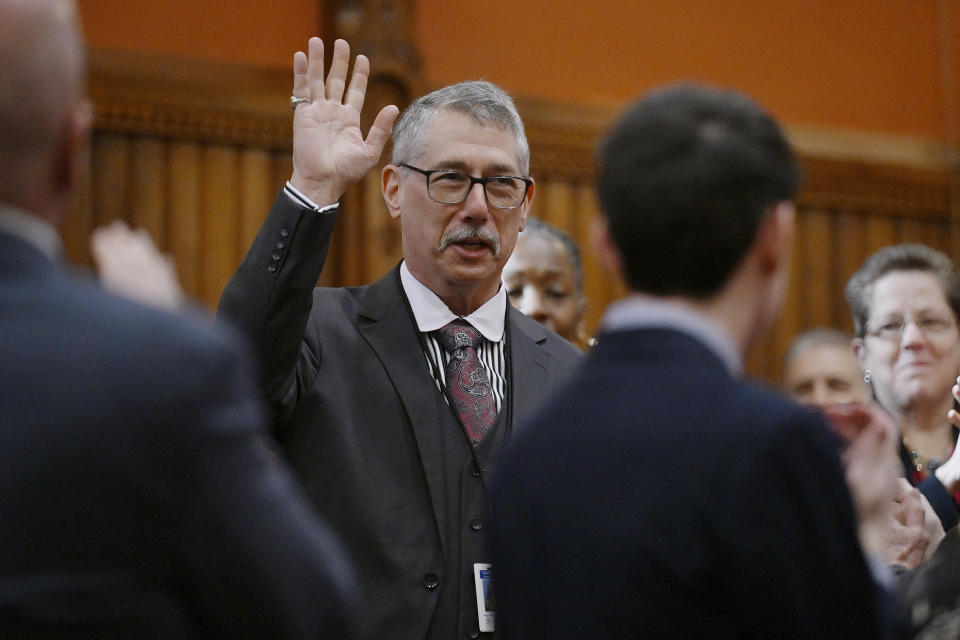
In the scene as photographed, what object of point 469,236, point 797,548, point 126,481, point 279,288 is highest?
point 469,236

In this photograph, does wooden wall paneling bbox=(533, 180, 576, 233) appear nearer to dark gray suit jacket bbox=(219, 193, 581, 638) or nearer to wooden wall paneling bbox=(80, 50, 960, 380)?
wooden wall paneling bbox=(80, 50, 960, 380)

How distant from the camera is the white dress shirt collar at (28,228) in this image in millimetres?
1176

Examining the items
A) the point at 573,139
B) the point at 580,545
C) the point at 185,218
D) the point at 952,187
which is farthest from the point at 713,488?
the point at 952,187

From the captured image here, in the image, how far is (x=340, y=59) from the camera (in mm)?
2506

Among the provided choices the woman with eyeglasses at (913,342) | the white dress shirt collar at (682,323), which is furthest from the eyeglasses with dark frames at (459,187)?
the white dress shirt collar at (682,323)

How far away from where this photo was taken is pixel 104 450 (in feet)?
3.65

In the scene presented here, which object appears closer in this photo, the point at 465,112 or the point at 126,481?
the point at 126,481

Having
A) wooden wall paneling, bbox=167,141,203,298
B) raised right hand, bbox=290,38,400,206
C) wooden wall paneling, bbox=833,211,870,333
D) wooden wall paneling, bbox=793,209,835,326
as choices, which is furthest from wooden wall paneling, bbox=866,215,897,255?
raised right hand, bbox=290,38,400,206

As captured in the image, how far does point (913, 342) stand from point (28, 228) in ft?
8.17

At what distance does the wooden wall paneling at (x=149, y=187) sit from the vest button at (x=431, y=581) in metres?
2.73

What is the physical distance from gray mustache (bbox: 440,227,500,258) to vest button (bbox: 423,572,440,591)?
685 mm

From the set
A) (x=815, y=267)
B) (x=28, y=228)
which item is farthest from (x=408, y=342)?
(x=815, y=267)

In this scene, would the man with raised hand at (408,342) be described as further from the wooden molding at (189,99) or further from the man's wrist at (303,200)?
the wooden molding at (189,99)

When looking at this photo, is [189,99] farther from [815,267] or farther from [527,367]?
[815,267]
